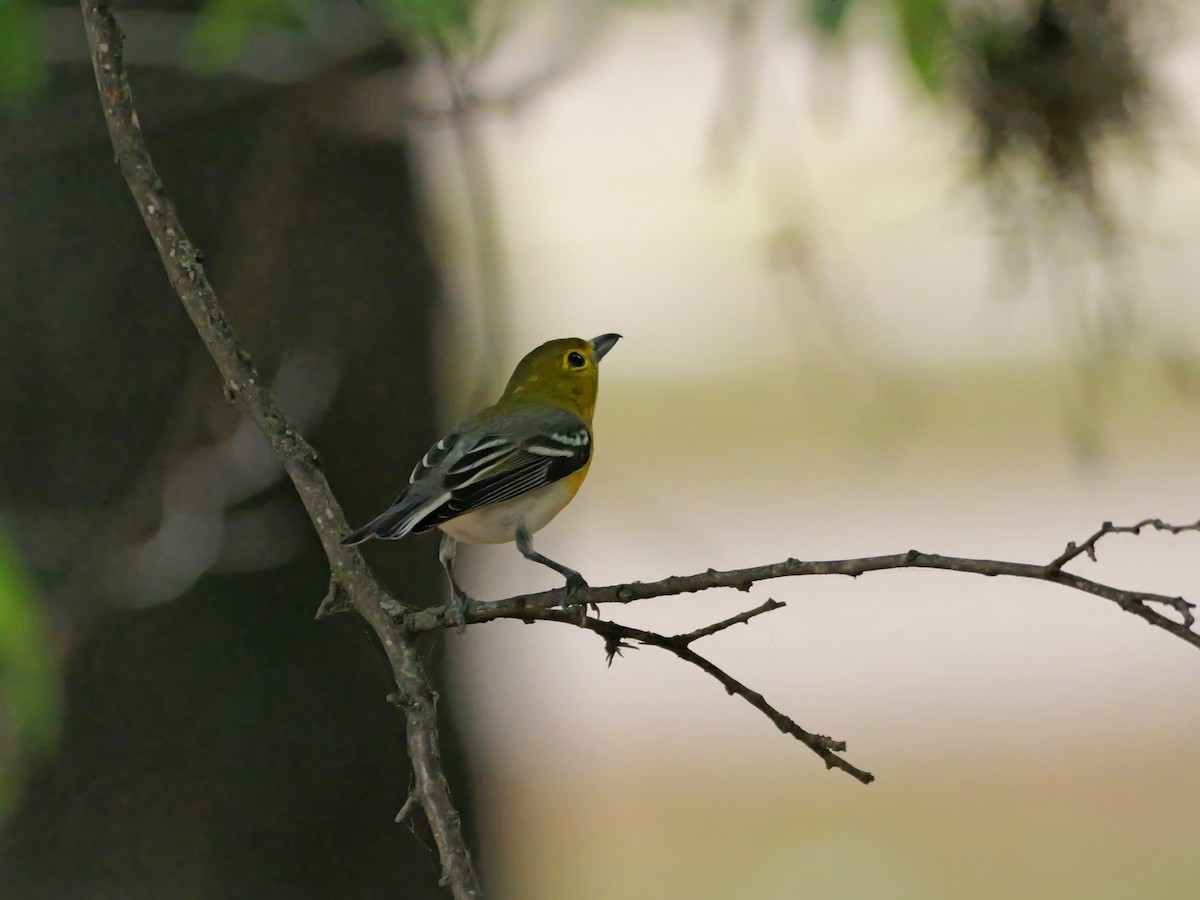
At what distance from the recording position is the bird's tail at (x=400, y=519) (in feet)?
5.43

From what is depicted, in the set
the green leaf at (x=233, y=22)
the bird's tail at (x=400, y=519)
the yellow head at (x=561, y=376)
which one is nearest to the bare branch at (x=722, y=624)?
the bird's tail at (x=400, y=519)

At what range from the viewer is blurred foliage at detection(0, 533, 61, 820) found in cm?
179

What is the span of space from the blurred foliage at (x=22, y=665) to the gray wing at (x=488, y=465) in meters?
0.50

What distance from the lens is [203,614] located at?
2816 millimetres

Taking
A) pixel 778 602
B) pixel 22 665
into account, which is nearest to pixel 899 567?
pixel 778 602

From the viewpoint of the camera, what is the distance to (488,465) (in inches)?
85.0

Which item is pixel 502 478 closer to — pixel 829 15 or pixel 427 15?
pixel 427 15

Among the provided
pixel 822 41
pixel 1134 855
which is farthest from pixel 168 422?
pixel 1134 855

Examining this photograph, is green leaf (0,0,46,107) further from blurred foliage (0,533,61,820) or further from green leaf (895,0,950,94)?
green leaf (895,0,950,94)

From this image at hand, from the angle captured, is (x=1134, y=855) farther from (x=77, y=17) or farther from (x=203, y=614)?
(x=77, y=17)

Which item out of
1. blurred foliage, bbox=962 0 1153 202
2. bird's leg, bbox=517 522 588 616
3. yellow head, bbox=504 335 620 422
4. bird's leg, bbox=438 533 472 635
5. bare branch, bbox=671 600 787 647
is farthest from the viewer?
blurred foliage, bbox=962 0 1153 202

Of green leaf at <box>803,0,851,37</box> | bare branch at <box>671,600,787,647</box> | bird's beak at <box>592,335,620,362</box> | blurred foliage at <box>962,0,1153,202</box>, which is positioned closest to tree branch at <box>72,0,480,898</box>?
bare branch at <box>671,600,787,647</box>

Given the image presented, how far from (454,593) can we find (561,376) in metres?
0.90

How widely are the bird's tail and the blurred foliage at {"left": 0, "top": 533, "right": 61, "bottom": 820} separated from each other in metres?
0.47
